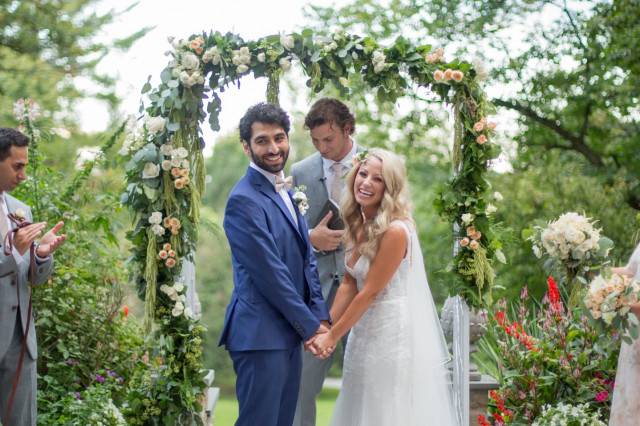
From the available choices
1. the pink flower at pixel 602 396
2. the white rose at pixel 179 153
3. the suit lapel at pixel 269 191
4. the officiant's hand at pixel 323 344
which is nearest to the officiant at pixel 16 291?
the white rose at pixel 179 153

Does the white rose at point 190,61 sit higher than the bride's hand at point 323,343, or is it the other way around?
the white rose at point 190,61

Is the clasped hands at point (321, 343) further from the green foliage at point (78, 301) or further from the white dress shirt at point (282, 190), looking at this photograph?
the green foliage at point (78, 301)

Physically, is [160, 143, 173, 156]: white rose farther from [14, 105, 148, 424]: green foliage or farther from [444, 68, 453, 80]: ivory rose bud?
[444, 68, 453, 80]: ivory rose bud

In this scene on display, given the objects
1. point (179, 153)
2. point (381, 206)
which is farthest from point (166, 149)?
point (381, 206)

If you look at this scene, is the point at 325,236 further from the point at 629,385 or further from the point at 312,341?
the point at 629,385

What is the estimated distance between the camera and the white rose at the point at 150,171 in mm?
4840

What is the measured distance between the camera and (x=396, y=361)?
436 centimetres

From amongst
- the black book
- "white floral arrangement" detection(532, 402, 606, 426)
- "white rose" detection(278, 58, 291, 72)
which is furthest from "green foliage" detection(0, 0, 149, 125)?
"white floral arrangement" detection(532, 402, 606, 426)

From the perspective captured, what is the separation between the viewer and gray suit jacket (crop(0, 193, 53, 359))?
4168 millimetres

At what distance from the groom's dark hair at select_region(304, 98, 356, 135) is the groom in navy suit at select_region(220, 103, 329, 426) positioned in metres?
0.59

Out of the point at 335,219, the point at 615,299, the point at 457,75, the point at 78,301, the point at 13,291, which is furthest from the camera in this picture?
the point at 78,301

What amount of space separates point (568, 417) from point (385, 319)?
1306mm

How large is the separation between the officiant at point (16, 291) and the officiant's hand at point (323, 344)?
4.48ft

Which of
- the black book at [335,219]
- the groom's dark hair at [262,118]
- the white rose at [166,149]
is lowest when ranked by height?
the black book at [335,219]
